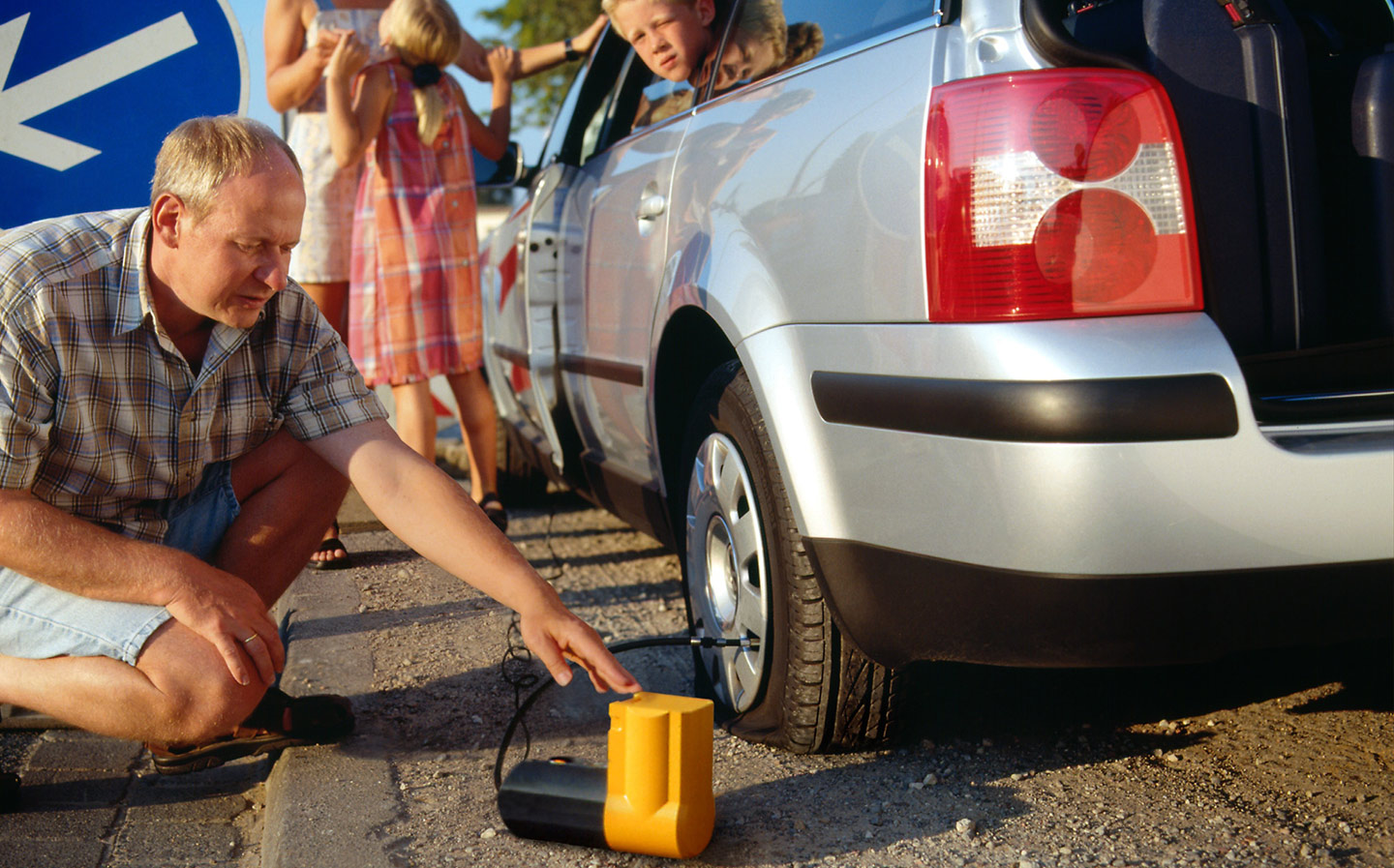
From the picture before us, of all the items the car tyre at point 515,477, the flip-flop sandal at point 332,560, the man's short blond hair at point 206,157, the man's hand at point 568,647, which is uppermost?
the man's short blond hair at point 206,157

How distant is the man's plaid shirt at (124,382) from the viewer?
210 cm

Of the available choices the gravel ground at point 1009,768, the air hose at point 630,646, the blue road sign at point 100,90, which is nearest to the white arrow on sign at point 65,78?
the blue road sign at point 100,90

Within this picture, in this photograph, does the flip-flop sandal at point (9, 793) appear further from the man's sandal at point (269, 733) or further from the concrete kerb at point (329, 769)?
the concrete kerb at point (329, 769)

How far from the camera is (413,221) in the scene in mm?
3951

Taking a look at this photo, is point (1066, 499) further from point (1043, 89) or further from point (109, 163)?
point (109, 163)

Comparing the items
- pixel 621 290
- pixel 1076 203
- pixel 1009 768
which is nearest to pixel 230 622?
pixel 621 290

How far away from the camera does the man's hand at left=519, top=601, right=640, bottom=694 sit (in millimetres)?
1850

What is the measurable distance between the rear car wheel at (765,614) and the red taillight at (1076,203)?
64 centimetres

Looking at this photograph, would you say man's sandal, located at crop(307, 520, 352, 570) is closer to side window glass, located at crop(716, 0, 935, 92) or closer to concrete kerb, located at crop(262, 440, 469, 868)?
concrete kerb, located at crop(262, 440, 469, 868)

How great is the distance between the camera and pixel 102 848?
2191mm

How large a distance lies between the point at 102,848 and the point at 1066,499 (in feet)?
5.78

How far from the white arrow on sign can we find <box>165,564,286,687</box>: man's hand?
3.48ft

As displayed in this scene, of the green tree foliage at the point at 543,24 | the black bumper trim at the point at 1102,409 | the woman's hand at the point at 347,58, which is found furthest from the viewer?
the green tree foliage at the point at 543,24

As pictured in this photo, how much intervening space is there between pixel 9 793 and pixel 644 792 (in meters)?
1.29
